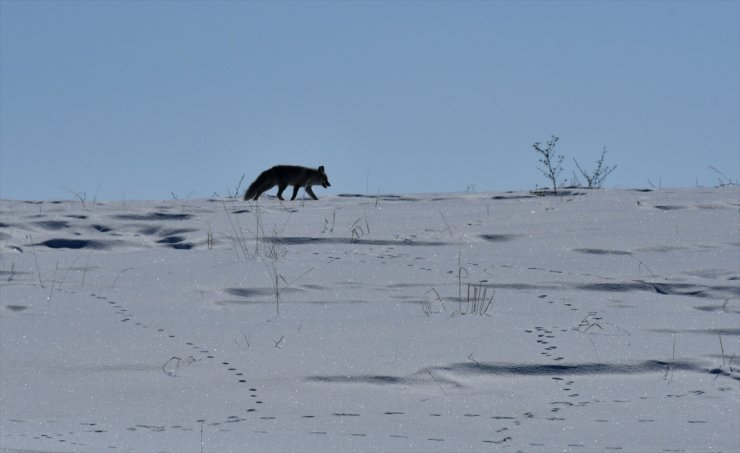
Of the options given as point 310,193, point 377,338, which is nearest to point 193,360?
point 377,338

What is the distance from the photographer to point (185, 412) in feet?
13.8

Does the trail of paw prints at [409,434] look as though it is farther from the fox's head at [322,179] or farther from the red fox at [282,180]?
the fox's head at [322,179]

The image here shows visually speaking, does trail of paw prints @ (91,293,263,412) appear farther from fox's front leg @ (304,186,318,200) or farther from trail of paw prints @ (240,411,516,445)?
fox's front leg @ (304,186,318,200)

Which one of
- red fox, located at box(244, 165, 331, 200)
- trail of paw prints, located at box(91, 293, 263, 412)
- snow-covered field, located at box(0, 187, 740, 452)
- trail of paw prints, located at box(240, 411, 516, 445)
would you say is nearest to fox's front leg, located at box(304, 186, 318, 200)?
red fox, located at box(244, 165, 331, 200)

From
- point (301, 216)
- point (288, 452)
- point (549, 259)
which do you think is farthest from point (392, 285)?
point (301, 216)

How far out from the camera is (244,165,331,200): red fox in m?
13.5

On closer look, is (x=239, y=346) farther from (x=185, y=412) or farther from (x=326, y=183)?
(x=326, y=183)

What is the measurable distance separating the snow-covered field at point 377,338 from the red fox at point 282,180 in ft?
15.7

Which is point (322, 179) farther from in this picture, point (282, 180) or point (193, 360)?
point (193, 360)

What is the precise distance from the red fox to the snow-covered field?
480cm

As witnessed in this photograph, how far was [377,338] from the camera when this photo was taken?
16.8ft

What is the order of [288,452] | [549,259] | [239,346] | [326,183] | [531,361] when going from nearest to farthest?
1. [288,452]
2. [531,361]
3. [239,346]
4. [549,259]
5. [326,183]

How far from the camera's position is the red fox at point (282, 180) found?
1347 centimetres

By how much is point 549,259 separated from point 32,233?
3.98 meters
